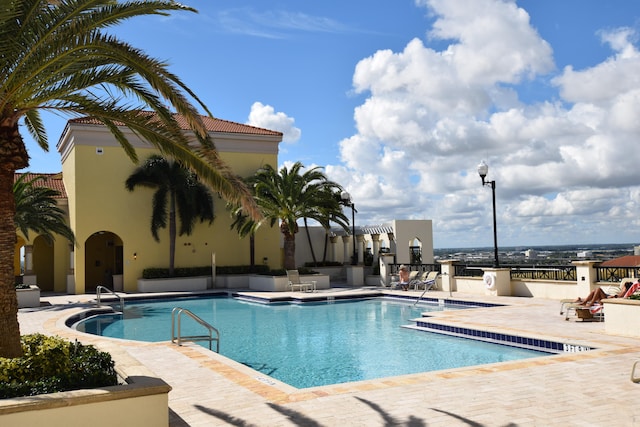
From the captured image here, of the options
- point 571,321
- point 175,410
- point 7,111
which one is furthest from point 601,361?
point 7,111

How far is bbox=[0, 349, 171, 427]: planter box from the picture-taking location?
A: 4.77 meters

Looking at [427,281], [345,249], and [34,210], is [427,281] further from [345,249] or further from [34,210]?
[34,210]

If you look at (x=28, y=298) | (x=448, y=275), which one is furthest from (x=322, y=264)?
(x=28, y=298)

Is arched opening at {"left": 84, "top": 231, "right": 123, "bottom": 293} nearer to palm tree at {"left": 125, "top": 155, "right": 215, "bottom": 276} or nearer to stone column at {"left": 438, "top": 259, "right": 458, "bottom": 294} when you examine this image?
palm tree at {"left": 125, "top": 155, "right": 215, "bottom": 276}

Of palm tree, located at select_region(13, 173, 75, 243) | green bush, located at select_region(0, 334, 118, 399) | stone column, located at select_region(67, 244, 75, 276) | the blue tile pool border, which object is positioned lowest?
the blue tile pool border

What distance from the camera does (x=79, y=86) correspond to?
6.88 m

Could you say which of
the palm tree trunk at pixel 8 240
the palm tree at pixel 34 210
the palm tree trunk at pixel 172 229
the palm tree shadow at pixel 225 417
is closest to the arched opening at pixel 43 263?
the palm tree trunk at pixel 172 229

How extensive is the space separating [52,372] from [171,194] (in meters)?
22.5

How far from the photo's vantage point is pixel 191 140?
24.6ft

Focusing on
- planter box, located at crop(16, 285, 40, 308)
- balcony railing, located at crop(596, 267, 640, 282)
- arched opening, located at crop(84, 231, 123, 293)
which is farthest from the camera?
arched opening, located at crop(84, 231, 123, 293)

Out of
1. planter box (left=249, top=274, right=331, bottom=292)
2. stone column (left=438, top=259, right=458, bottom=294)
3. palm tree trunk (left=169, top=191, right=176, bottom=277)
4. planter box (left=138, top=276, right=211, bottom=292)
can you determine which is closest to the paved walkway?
stone column (left=438, top=259, right=458, bottom=294)

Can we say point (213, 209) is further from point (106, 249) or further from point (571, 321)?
point (571, 321)

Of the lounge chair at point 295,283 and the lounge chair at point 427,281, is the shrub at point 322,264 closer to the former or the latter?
the lounge chair at point 295,283

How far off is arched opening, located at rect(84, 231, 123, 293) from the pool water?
372 inches
